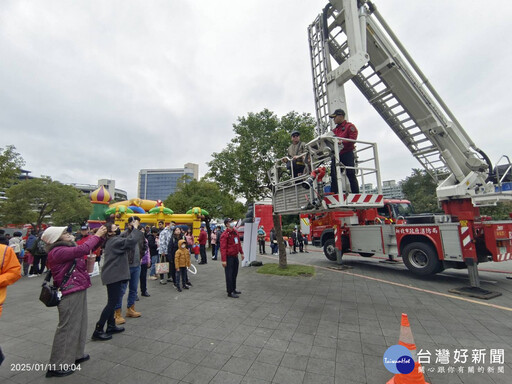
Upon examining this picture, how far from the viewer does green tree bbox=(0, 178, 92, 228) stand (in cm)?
2636

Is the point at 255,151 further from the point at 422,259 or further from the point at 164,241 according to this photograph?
the point at 422,259

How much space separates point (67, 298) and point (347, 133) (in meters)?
6.41

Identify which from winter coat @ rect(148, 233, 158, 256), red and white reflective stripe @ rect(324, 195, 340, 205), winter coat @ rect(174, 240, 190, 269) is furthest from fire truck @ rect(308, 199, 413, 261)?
winter coat @ rect(148, 233, 158, 256)

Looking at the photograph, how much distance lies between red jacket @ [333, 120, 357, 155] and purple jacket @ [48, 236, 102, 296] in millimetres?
5777

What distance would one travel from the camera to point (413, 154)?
8.66 meters

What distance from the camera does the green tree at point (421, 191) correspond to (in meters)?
29.1

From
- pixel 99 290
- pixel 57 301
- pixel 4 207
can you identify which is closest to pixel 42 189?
pixel 4 207

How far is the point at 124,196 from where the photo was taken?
111 metres

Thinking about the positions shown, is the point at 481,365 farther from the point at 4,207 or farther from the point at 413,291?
the point at 4,207

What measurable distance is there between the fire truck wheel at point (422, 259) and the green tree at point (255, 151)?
544 cm

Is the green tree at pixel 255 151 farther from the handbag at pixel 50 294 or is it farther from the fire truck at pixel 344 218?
the handbag at pixel 50 294

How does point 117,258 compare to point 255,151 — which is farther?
point 255,151

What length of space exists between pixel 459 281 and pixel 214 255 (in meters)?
10.7

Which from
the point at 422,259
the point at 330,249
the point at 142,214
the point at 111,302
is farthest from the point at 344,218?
the point at 142,214
